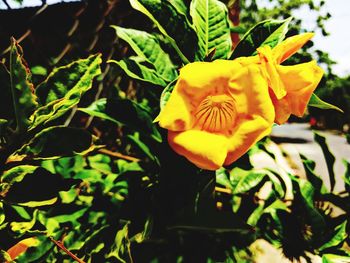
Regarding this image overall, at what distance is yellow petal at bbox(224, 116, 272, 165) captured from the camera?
47cm

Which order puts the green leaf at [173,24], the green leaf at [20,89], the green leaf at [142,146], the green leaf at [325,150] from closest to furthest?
the green leaf at [20,89] < the green leaf at [173,24] < the green leaf at [142,146] < the green leaf at [325,150]

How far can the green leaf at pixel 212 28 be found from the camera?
0.76 m

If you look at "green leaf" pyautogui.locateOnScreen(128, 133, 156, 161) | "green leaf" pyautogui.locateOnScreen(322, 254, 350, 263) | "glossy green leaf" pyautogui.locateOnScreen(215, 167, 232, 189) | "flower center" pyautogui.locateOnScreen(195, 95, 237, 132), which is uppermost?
"flower center" pyautogui.locateOnScreen(195, 95, 237, 132)

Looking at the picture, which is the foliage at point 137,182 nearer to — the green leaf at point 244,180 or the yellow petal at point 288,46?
the green leaf at point 244,180

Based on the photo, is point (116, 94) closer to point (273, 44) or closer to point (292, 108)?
point (273, 44)

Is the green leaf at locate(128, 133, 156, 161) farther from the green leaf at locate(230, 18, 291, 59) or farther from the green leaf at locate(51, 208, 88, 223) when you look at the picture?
the green leaf at locate(230, 18, 291, 59)

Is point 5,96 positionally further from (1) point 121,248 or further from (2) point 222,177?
(2) point 222,177

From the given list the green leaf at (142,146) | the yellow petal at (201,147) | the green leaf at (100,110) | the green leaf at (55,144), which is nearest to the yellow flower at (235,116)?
the yellow petal at (201,147)

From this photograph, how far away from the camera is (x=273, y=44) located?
688 mm

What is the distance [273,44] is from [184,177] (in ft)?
1.33

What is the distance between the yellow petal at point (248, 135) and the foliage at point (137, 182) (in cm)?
18

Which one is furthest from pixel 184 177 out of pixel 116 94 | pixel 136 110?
pixel 116 94

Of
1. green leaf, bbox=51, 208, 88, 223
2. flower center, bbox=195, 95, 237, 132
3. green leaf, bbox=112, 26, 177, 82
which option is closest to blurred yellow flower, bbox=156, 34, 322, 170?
flower center, bbox=195, 95, 237, 132

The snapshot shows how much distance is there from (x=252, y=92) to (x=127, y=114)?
1.36 ft
